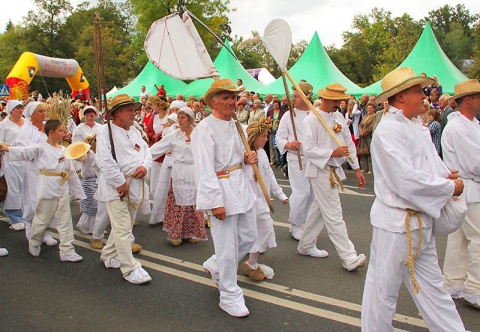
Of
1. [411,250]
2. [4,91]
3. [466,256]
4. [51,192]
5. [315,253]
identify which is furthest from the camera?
[4,91]

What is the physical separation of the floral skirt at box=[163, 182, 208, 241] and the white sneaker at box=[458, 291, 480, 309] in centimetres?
324

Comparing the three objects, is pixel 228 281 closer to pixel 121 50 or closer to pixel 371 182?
pixel 371 182

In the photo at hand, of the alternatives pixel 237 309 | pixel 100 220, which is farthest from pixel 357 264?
pixel 100 220

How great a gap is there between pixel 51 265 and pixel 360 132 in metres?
9.08

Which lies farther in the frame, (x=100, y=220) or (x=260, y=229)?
(x=100, y=220)

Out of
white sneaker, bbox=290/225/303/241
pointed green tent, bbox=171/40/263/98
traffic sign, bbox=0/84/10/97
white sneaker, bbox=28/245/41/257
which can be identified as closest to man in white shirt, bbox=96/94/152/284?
white sneaker, bbox=28/245/41/257

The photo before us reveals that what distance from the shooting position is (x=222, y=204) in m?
3.95

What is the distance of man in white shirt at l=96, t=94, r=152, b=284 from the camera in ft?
15.6

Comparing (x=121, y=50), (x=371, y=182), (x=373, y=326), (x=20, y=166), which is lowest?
(x=371, y=182)

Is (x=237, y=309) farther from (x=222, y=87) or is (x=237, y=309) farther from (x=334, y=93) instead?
(x=334, y=93)

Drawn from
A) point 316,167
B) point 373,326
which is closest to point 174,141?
point 316,167

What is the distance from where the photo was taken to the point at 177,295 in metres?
4.50

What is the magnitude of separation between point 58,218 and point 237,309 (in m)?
2.77

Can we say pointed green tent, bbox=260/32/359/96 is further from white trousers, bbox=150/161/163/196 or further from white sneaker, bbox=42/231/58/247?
white sneaker, bbox=42/231/58/247
